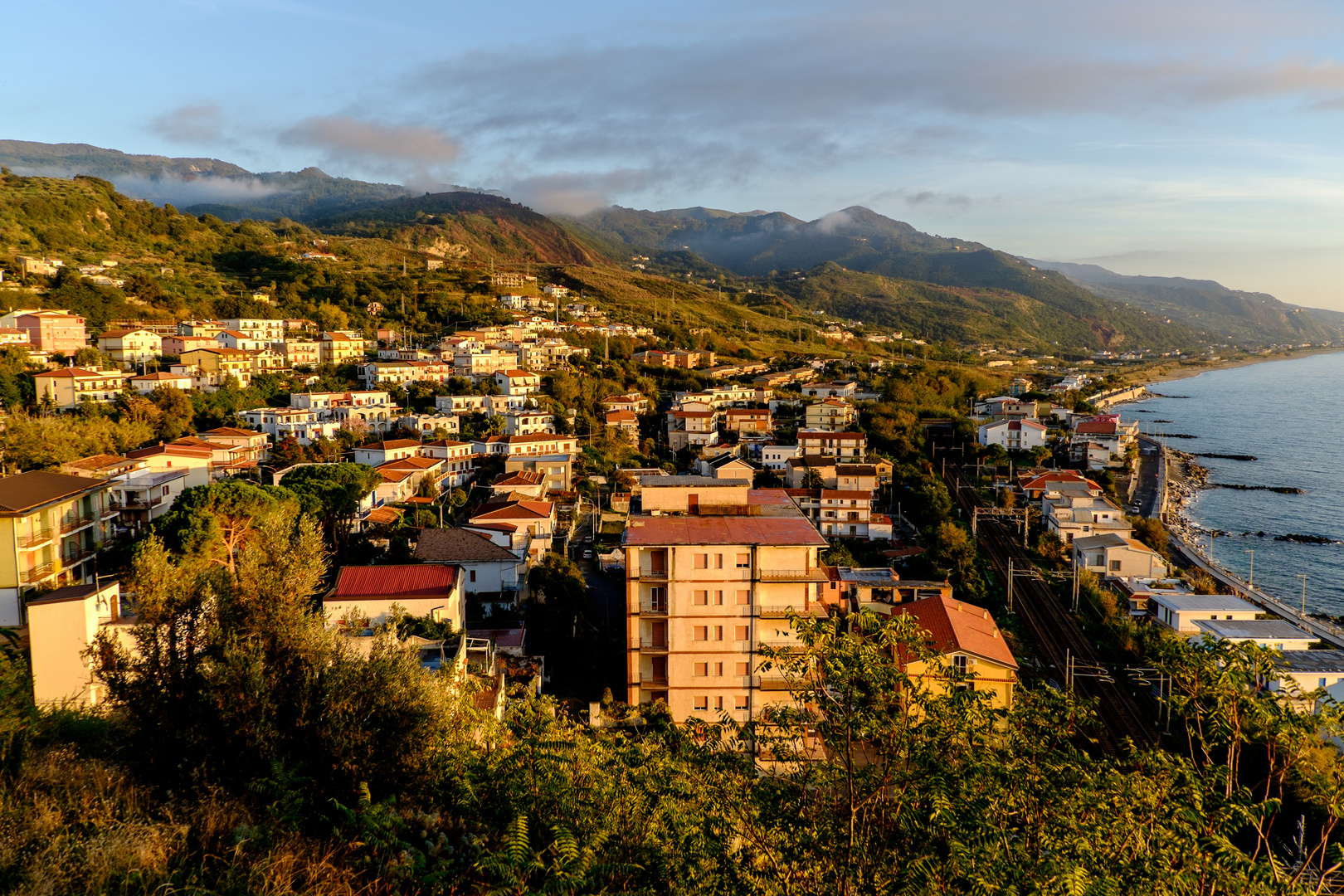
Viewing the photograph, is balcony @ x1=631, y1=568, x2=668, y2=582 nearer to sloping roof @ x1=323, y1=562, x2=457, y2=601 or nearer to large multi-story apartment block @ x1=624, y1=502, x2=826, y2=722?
large multi-story apartment block @ x1=624, y1=502, x2=826, y2=722

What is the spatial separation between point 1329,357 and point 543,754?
16744 centimetres

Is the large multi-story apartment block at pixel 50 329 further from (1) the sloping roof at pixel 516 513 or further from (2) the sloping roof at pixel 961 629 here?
(2) the sloping roof at pixel 961 629

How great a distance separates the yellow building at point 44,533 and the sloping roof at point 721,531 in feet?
30.8

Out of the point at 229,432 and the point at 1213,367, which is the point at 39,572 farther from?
the point at 1213,367

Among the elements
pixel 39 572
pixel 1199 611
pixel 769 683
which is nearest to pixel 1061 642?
pixel 1199 611

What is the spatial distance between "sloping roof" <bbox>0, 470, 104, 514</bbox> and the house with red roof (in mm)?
4738

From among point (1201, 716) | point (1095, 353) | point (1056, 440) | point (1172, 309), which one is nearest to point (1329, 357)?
point (1095, 353)

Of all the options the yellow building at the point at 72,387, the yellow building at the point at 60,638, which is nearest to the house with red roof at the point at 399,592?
the yellow building at the point at 60,638

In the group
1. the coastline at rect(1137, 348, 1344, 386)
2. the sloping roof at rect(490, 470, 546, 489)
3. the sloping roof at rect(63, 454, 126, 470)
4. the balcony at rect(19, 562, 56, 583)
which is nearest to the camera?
the balcony at rect(19, 562, 56, 583)

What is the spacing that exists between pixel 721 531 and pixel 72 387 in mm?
24935

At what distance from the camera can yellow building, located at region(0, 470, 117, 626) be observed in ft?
38.1

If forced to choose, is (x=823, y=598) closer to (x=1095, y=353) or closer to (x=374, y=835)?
(x=374, y=835)

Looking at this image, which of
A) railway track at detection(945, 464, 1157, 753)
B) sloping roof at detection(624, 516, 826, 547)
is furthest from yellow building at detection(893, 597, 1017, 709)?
sloping roof at detection(624, 516, 826, 547)

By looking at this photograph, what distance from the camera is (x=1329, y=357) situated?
128 metres
